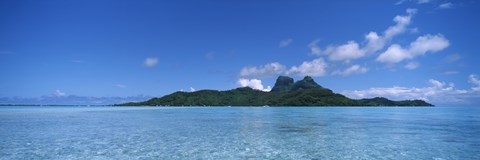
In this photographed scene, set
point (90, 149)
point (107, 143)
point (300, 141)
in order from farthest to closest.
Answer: point (300, 141), point (107, 143), point (90, 149)

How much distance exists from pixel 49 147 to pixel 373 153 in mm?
28236

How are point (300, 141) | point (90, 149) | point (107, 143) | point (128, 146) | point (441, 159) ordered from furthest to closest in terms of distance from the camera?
point (300, 141) < point (107, 143) < point (128, 146) < point (90, 149) < point (441, 159)

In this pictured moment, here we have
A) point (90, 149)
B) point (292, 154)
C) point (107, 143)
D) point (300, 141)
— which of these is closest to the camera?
point (292, 154)

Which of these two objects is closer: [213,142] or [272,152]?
[272,152]

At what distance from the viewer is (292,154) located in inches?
1059

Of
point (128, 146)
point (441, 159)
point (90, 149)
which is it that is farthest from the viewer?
point (128, 146)

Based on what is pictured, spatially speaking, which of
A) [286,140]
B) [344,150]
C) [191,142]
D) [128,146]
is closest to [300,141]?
[286,140]

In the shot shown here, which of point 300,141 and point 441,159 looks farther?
point 300,141

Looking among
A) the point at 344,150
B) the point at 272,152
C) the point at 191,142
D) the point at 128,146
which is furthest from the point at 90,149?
the point at 344,150

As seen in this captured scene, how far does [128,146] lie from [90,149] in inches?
128

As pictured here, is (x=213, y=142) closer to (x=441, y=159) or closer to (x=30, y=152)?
(x=30, y=152)

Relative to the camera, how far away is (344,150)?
2909 centimetres

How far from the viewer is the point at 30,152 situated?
89.2 ft

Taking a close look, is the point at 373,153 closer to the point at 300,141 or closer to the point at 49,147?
the point at 300,141
